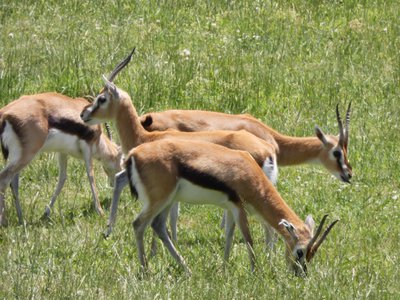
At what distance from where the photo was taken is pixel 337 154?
40.0ft

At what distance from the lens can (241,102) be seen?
1405 centimetres

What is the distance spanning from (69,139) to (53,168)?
0.96 meters

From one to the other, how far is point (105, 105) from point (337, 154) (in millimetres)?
2448

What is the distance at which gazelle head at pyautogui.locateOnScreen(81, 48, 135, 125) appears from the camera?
447 inches

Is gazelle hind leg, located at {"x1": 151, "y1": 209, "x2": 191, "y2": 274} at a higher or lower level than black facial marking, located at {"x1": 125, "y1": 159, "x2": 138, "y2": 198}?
lower

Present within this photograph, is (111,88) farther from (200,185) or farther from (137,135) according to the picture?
(200,185)

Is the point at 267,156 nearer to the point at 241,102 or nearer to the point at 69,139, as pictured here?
the point at 69,139

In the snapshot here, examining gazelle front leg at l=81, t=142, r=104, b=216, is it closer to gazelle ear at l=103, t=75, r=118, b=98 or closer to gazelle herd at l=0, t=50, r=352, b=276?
gazelle herd at l=0, t=50, r=352, b=276

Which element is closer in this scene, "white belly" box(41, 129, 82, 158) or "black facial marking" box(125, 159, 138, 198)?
"black facial marking" box(125, 159, 138, 198)

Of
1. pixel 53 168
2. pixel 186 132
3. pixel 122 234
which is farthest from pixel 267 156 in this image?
pixel 53 168

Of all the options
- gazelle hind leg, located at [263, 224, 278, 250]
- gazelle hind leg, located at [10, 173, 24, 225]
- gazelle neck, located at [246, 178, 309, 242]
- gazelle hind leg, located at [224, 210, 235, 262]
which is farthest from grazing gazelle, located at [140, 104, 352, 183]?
gazelle neck, located at [246, 178, 309, 242]

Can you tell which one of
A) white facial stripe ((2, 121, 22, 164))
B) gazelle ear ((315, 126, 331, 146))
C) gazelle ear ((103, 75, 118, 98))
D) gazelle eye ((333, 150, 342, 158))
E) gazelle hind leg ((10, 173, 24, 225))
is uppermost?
gazelle ear ((103, 75, 118, 98))

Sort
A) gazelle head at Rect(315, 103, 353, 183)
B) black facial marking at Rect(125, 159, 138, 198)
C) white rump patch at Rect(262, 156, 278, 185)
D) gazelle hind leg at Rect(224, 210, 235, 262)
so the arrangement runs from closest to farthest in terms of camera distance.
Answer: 1. black facial marking at Rect(125, 159, 138, 198)
2. gazelle hind leg at Rect(224, 210, 235, 262)
3. white rump patch at Rect(262, 156, 278, 185)
4. gazelle head at Rect(315, 103, 353, 183)

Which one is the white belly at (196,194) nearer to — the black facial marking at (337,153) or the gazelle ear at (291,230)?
the gazelle ear at (291,230)
